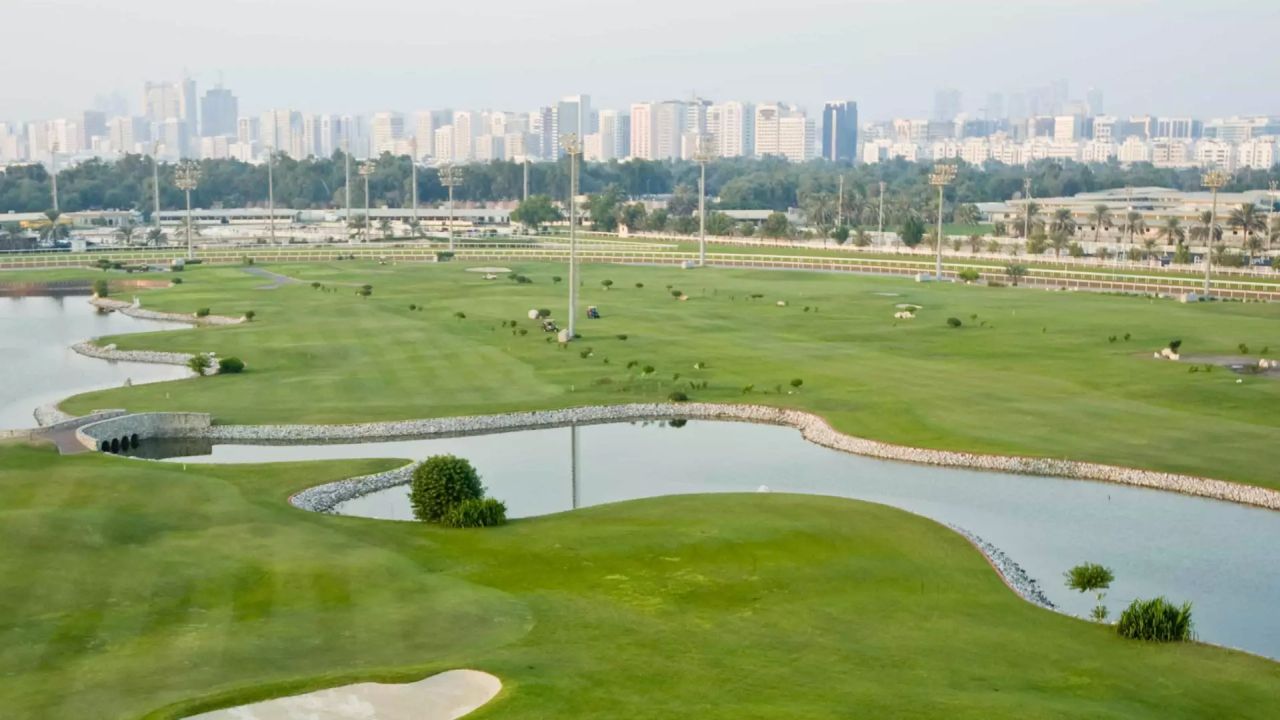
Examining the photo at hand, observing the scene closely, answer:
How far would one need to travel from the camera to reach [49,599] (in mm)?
26875

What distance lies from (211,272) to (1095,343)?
78.6m

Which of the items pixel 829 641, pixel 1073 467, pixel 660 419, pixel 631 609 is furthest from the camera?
pixel 660 419

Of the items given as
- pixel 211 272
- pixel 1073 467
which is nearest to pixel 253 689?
pixel 1073 467

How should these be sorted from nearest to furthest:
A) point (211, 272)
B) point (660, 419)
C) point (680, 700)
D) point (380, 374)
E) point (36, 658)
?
point (680, 700) → point (36, 658) → point (660, 419) → point (380, 374) → point (211, 272)

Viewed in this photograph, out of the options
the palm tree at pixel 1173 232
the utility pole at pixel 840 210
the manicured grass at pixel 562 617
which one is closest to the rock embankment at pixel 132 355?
the manicured grass at pixel 562 617

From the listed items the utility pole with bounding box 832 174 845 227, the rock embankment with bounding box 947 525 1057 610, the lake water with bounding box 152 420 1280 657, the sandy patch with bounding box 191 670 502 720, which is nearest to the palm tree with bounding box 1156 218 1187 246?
the utility pole with bounding box 832 174 845 227

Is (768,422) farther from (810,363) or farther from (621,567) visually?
(621,567)

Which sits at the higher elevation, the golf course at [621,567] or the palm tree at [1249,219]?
the palm tree at [1249,219]

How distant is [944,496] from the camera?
42.0m

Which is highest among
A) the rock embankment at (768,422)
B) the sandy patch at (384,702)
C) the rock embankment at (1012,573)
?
the sandy patch at (384,702)

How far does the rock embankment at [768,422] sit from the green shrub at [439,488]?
14.7 meters

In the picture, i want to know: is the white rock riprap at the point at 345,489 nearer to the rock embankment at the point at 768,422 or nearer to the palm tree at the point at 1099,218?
the rock embankment at the point at 768,422

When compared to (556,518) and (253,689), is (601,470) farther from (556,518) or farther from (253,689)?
(253,689)

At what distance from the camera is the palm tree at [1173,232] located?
139 meters
